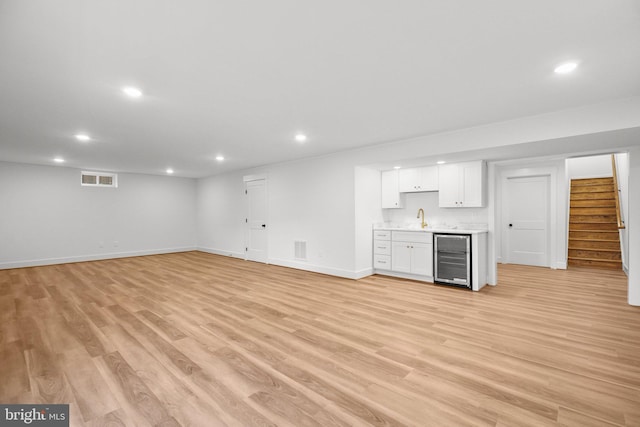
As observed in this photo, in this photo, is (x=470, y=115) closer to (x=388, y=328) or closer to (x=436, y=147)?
(x=436, y=147)

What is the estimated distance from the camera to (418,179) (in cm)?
579

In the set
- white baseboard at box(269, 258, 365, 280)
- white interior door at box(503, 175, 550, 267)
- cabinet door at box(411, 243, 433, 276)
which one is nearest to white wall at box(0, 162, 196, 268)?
white baseboard at box(269, 258, 365, 280)

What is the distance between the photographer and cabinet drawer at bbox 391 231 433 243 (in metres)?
5.29

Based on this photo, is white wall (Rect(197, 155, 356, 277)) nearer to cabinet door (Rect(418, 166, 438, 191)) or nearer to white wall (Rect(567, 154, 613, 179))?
cabinet door (Rect(418, 166, 438, 191))

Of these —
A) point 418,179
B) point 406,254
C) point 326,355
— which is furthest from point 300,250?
point 326,355

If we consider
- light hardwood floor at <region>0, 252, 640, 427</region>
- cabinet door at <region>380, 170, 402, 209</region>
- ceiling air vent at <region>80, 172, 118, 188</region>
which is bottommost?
light hardwood floor at <region>0, 252, 640, 427</region>

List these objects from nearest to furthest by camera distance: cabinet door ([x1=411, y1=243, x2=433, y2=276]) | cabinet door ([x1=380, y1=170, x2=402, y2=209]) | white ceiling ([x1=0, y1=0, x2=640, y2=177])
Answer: white ceiling ([x1=0, y1=0, x2=640, y2=177]) → cabinet door ([x1=411, y1=243, x2=433, y2=276]) → cabinet door ([x1=380, y1=170, x2=402, y2=209])

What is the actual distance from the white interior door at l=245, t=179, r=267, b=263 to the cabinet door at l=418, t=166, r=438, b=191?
3.82 metres

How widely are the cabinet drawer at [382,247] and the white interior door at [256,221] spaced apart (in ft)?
9.71

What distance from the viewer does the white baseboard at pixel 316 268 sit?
18.5 feet

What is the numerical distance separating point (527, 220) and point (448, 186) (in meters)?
2.87

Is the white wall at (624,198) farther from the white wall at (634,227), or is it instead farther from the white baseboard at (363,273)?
the white baseboard at (363,273)

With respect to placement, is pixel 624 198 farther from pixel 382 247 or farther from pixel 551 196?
pixel 382 247

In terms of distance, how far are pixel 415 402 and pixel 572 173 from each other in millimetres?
9393
